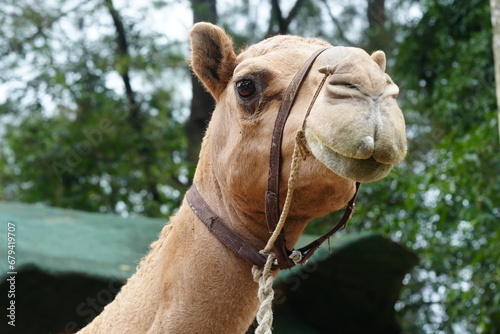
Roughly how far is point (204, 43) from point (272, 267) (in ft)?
3.57

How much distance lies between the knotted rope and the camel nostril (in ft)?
0.96

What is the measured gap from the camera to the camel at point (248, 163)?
234 cm

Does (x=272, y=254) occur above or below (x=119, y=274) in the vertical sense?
above

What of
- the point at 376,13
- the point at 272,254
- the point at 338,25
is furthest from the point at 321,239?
the point at 376,13

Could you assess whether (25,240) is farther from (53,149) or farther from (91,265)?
(53,149)

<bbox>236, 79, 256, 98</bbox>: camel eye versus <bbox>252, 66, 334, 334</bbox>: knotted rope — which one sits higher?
<bbox>236, 79, 256, 98</bbox>: camel eye

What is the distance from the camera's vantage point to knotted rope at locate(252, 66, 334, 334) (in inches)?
99.0

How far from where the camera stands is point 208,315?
285 centimetres

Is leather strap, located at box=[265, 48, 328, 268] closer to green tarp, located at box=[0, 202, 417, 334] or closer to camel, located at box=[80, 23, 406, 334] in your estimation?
camel, located at box=[80, 23, 406, 334]

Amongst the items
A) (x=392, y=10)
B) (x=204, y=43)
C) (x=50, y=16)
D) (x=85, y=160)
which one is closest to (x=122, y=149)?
(x=85, y=160)

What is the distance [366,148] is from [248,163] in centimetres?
66

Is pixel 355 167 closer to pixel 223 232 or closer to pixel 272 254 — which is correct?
pixel 272 254

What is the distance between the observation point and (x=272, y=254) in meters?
2.76

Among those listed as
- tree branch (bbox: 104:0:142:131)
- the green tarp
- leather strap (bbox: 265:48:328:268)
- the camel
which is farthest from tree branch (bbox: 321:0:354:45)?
leather strap (bbox: 265:48:328:268)
